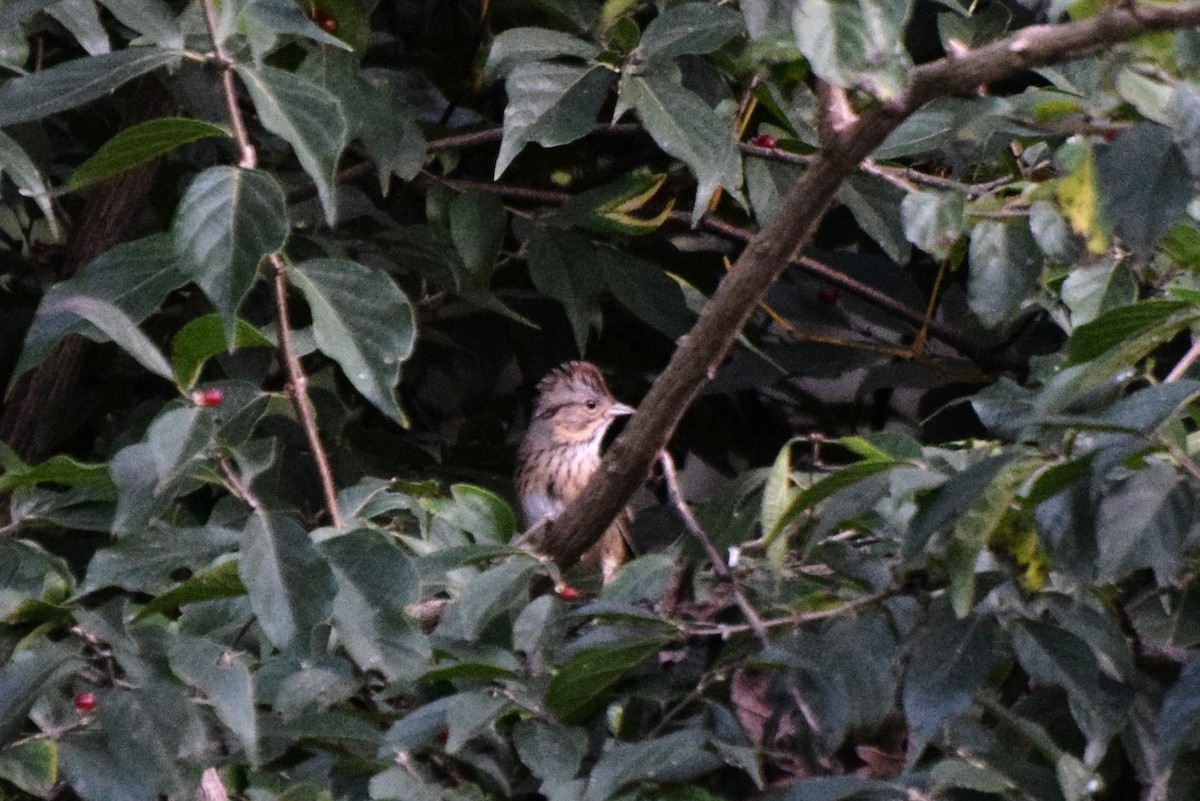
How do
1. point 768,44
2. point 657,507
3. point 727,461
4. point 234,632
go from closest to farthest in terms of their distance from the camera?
1. point 768,44
2. point 234,632
3. point 657,507
4. point 727,461

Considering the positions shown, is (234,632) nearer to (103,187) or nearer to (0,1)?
(0,1)

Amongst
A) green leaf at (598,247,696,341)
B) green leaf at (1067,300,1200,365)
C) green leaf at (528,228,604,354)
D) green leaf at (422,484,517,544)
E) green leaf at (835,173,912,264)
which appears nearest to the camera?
green leaf at (1067,300,1200,365)

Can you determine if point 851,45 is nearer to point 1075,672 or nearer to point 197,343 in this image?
point 1075,672

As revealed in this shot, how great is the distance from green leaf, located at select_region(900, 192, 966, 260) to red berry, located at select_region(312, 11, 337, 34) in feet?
4.63

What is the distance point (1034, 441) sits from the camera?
1.75 meters

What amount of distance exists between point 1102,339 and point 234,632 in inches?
44.1

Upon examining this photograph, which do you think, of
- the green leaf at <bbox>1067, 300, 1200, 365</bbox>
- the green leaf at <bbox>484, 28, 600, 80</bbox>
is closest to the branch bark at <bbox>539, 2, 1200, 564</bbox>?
the green leaf at <bbox>1067, 300, 1200, 365</bbox>

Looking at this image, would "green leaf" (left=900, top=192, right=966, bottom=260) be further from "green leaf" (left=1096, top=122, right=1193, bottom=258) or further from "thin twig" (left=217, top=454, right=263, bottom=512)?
"thin twig" (left=217, top=454, right=263, bottom=512)

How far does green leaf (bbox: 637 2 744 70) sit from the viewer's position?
246 cm

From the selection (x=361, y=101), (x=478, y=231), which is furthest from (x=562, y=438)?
(x=361, y=101)

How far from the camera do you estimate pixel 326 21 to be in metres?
3.14

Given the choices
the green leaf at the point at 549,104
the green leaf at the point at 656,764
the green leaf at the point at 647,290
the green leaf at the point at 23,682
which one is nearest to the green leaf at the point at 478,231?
the green leaf at the point at 647,290

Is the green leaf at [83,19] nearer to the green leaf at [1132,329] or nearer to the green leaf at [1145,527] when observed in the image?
the green leaf at [1132,329]

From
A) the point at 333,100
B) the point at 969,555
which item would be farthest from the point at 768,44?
the point at 969,555
